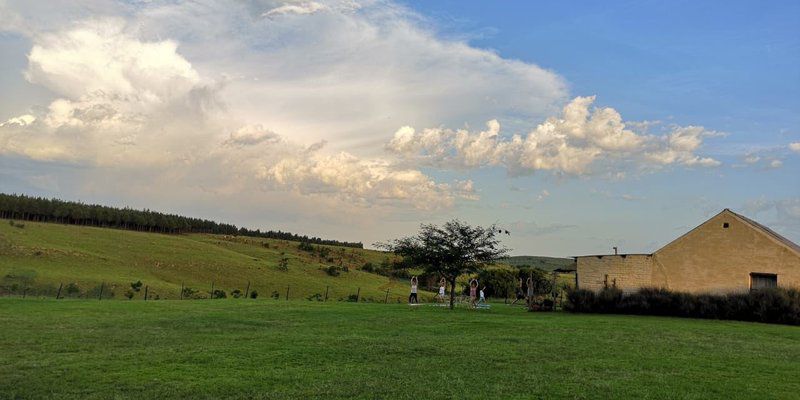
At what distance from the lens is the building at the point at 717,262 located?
34312 mm

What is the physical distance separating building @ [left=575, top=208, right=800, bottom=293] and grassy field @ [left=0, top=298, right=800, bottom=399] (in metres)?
10.1

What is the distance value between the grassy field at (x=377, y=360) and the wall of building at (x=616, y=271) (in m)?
13.3

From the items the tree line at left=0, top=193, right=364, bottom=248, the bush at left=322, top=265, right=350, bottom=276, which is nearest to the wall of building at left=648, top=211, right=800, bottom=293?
the bush at left=322, top=265, right=350, bottom=276

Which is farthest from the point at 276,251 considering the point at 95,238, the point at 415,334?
the point at 415,334

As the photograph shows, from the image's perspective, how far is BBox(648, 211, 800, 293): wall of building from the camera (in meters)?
34.2

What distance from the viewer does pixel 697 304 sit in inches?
1356

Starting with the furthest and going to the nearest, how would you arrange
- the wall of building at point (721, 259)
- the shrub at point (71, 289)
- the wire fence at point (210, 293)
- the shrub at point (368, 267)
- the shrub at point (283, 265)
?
the shrub at point (368, 267) < the shrub at point (283, 265) < the shrub at point (71, 289) < the wire fence at point (210, 293) < the wall of building at point (721, 259)

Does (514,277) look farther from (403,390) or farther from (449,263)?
(403,390)

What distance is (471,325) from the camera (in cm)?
2556

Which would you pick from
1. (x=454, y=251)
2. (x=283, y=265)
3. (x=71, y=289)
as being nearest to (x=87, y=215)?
(x=283, y=265)

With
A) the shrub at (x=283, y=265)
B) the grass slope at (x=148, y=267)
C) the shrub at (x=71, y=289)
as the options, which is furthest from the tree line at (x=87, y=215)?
the shrub at (x=71, y=289)

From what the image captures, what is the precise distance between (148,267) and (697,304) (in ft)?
187

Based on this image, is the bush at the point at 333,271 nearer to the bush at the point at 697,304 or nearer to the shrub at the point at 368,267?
the shrub at the point at 368,267

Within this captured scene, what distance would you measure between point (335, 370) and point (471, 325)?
12999mm
